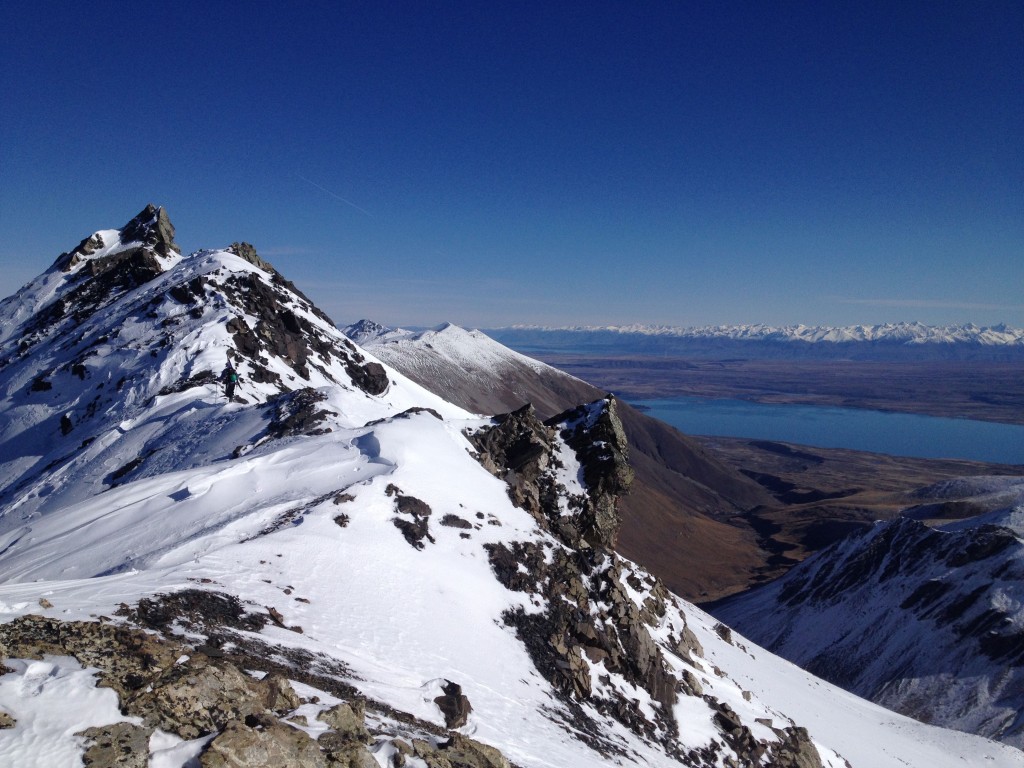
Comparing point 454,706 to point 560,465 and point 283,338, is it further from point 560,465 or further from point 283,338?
point 283,338

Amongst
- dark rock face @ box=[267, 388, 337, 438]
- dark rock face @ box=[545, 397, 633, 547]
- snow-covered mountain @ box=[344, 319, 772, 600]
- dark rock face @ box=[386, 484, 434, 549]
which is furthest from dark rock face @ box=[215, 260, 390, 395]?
snow-covered mountain @ box=[344, 319, 772, 600]

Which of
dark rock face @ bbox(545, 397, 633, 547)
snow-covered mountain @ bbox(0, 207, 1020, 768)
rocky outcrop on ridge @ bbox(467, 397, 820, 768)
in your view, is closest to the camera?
snow-covered mountain @ bbox(0, 207, 1020, 768)

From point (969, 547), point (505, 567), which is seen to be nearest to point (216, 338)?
point (505, 567)

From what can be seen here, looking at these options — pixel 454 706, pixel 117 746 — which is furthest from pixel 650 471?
pixel 117 746

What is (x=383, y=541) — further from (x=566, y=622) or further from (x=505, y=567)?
(x=566, y=622)

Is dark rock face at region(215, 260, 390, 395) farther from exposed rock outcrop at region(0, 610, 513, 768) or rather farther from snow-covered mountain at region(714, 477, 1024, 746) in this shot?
snow-covered mountain at region(714, 477, 1024, 746)
